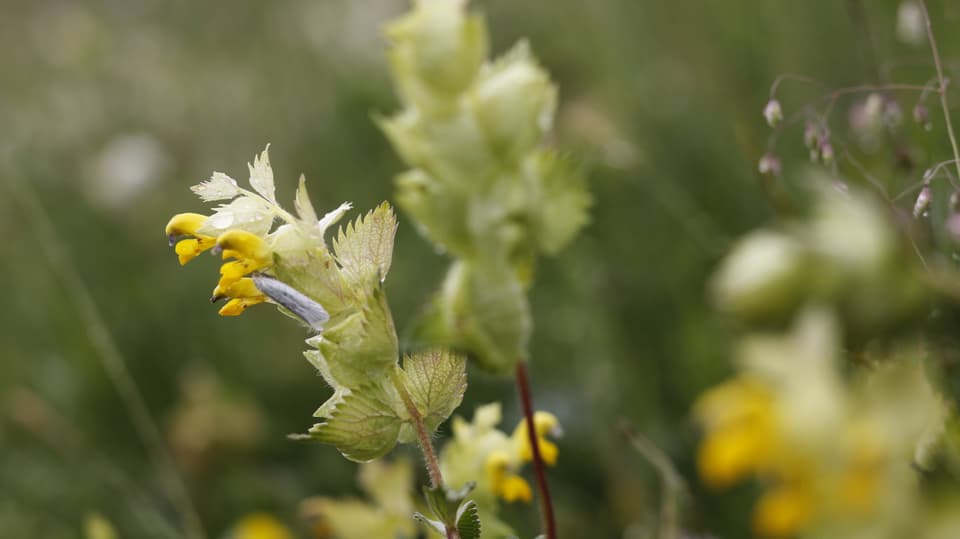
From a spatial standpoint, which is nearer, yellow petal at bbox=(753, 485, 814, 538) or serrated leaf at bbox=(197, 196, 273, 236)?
yellow petal at bbox=(753, 485, 814, 538)

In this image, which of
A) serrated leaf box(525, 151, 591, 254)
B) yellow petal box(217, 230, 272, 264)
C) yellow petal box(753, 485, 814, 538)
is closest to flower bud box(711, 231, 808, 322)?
yellow petal box(753, 485, 814, 538)

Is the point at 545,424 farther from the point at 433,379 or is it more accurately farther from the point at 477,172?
the point at 477,172

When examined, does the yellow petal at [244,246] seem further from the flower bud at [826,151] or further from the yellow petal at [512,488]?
the flower bud at [826,151]

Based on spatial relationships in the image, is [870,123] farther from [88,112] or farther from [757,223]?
[88,112]

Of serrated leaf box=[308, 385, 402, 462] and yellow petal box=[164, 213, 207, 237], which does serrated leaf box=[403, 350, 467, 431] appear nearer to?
serrated leaf box=[308, 385, 402, 462]

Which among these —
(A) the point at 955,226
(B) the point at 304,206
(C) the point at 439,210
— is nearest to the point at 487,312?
(C) the point at 439,210
